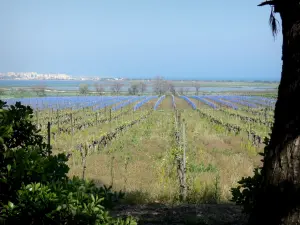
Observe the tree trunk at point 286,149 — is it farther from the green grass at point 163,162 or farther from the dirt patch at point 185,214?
the green grass at point 163,162

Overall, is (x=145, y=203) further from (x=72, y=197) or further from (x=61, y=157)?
(x=72, y=197)

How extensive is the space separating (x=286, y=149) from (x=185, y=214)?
3290mm

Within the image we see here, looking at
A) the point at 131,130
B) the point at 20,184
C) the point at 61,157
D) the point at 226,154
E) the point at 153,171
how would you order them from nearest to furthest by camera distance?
the point at 20,184 → the point at 61,157 → the point at 153,171 → the point at 226,154 → the point at 131,130

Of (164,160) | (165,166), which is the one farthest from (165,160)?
(165,166)

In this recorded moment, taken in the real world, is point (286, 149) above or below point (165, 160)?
above

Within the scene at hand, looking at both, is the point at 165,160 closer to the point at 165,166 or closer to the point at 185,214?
the point at 165,166

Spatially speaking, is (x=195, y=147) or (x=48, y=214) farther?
(x=195, y=147)

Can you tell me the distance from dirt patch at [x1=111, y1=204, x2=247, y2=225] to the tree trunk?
2600mm

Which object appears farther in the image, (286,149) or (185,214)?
(185,214)

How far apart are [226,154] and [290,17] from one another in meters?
11.8

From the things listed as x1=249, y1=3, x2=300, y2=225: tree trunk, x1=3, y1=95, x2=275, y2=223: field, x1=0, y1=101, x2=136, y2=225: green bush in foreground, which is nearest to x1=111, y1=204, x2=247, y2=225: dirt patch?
x1=3, y1=95, x2=275, y2=223: field

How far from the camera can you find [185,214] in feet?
17.0

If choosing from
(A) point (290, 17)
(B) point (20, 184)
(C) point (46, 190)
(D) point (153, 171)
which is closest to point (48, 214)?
(C) point (46, 190)

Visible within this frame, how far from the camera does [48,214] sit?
7.42ft
